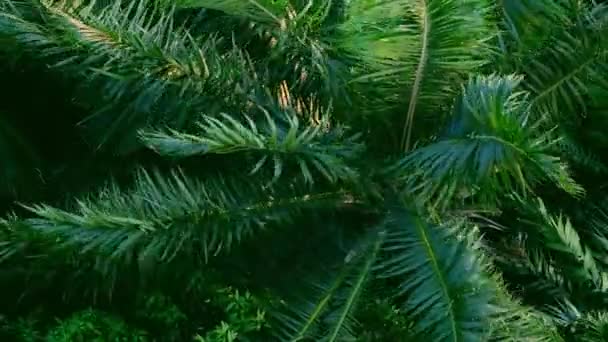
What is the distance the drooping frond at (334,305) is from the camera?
8.50 feet

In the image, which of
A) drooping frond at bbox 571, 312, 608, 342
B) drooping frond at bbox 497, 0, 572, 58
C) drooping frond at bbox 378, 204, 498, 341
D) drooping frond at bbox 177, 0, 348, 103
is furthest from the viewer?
drooping frond at bbox 497, 0, 572, 58

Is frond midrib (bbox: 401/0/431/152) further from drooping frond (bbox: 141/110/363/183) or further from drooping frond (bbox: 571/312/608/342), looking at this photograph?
drooping frond (bbox: 571/312/608/342)

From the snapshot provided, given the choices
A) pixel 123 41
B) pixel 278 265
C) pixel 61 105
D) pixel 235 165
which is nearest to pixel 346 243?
pixel 278 265

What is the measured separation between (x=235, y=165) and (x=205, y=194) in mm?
249

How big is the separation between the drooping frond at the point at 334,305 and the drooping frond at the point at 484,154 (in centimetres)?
29

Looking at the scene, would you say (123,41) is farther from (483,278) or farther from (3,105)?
(483,278)

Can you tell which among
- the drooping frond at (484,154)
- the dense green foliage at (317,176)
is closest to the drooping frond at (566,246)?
the dense green foliage at (317,176)

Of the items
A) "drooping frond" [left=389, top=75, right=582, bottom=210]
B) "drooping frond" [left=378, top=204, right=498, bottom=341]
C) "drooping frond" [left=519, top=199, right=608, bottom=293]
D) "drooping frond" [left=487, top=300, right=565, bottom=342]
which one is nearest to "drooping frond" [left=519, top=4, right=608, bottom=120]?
"drooping frond" [left=389, top=75, right=582, bottom=210]

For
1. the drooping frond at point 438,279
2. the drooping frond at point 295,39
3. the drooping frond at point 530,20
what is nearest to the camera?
the drooping frond at point 438,279

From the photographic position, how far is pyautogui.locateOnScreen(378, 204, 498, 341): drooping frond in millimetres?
2373

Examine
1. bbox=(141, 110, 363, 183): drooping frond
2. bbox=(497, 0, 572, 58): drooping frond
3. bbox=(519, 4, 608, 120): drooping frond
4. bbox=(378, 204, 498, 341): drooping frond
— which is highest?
bbox=(497, 0, 572, 58): drooping frond

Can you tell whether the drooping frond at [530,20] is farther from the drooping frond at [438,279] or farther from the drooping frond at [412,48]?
the drooping frond at [438,279]

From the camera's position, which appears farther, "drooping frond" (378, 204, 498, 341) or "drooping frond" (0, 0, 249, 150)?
"drooping frond" (0, 0, 249, 150)

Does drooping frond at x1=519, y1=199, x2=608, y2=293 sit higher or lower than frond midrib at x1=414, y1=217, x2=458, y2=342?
lower
